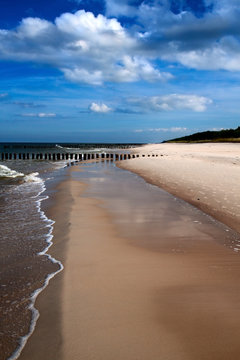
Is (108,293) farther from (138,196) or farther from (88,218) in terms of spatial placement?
(138,196)

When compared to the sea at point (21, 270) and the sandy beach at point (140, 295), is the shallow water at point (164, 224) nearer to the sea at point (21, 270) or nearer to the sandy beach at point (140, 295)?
the sandy beach at point (140, 295)

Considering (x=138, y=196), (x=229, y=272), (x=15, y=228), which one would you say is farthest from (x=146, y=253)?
(x=138, y=196)

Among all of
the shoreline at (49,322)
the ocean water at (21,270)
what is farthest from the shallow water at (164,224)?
the ocean water at (21,270)

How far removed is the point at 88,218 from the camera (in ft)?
24.6

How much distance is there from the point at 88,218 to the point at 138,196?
11.8 feet

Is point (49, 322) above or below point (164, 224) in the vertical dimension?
below

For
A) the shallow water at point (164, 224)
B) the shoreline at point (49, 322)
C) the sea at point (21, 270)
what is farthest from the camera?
the shallow water at point (164, 224)

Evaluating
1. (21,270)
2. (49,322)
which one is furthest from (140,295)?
(21,270)

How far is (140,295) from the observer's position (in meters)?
3.56

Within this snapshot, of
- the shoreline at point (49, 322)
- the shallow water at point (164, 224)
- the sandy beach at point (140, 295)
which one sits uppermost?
the shallow water at point (164, 224)

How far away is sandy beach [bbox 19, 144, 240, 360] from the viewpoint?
2.62 m

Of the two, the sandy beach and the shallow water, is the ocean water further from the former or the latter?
the shallow water

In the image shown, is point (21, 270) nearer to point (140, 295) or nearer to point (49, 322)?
point (49, 322)

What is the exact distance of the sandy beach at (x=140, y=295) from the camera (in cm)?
262
